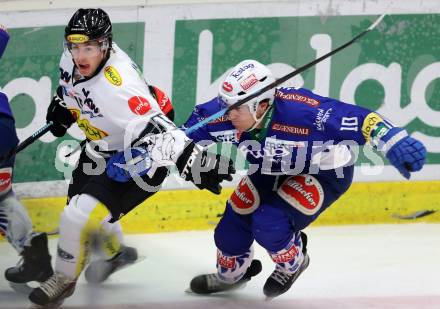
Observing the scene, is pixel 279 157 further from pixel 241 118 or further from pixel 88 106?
pixel 88 106

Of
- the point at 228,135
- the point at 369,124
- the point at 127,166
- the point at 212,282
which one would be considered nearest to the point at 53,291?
the point at 127,166

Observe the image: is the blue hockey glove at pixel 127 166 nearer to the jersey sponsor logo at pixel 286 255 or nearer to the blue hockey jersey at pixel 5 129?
the blue hockey jersey at pixel 5 129

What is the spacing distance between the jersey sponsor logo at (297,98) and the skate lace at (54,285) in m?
1.20

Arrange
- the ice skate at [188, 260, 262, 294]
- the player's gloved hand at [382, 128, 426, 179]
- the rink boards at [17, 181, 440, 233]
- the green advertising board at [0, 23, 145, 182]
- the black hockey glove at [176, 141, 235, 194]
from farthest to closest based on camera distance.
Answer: the rink boards at [17, 181, 440, 233], the green advertising board at [0, 23, 145, 182], the ice skate at [188, 260, 262, 294], the black hockey glove at [176, 141, 235, 194], the player's gloved hand at [382, 128, 426, 179]

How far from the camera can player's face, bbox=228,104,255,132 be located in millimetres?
4473

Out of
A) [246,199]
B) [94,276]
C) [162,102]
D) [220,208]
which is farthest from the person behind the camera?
[220,208]

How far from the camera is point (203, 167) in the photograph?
4238 mm

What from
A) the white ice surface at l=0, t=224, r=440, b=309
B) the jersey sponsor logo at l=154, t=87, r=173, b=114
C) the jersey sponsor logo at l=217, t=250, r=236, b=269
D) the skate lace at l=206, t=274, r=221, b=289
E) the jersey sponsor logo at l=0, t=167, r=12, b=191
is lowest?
the white ice surface at l=0, t=224, r=440, b=309

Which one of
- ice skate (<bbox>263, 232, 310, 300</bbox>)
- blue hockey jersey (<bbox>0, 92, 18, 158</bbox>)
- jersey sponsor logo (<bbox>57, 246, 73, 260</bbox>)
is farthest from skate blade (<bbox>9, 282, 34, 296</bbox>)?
ice skate (<bbox>263, 232, 310, 300</bbox>)

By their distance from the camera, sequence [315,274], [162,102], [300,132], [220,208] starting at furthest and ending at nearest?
[220,208] → [315,274] → [162,102] → [300,132]

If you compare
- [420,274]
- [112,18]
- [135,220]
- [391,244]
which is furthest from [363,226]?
[112,18]

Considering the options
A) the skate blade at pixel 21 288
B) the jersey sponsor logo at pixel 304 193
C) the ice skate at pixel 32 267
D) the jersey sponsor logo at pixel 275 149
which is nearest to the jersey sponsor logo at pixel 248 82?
the jersey sponsor logo at pixel 275 149

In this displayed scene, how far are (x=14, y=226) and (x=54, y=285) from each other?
0.50 m

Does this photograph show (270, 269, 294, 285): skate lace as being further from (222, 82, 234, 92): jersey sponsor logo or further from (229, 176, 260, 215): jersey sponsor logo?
(222, 82, 234, 92): jersey sponsor logo
